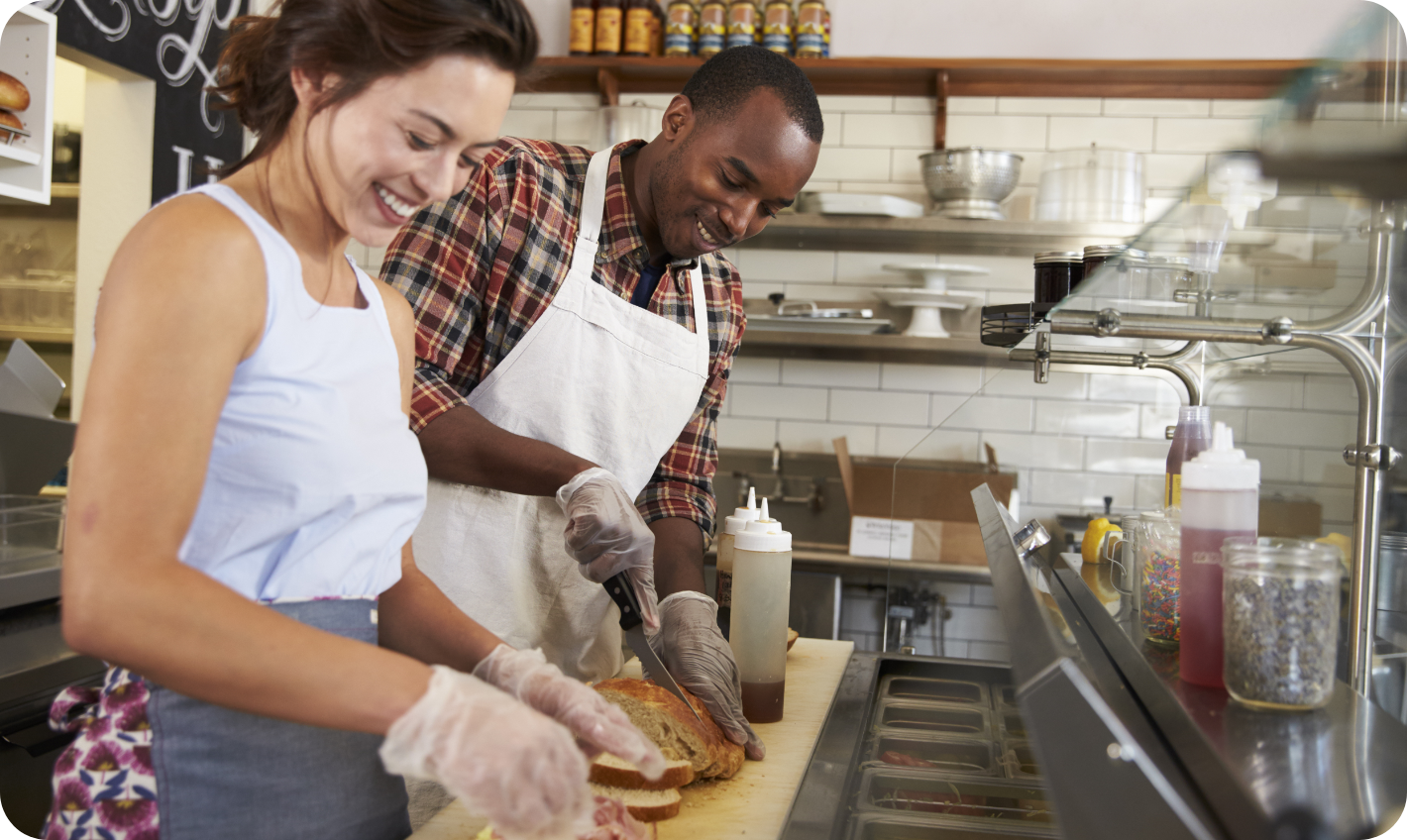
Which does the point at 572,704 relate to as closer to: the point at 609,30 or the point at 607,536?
the point at 607,536

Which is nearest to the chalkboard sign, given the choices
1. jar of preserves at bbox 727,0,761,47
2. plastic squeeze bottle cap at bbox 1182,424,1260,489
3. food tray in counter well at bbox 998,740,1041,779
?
jar of preserves at bbox 727,0,761,47

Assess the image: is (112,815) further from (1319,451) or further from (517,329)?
(1319,451)

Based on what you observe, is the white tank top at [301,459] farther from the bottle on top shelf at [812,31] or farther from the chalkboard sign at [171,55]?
the bottle on top shelf at [812,31]

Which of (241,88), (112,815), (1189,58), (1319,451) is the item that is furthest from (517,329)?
(1189,58)

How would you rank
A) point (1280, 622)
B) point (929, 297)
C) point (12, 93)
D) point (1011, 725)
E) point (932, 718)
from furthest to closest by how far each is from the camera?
point (929, 297)
point (12, 93)
point (932, 718)
point (1011, 725)
point (1280, 622)

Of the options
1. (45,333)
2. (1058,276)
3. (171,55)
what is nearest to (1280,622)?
(1058,276)

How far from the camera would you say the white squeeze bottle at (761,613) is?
1420 mm

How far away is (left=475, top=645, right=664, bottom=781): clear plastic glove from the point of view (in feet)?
2.89

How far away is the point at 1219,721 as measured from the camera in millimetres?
732

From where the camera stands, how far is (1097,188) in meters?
3.62

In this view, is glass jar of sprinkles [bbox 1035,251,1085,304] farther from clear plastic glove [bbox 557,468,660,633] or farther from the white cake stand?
the white cake stand

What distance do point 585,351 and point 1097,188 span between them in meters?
2.55

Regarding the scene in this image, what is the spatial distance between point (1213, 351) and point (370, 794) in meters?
1.20

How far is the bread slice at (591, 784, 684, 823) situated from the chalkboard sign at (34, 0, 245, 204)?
287cm
